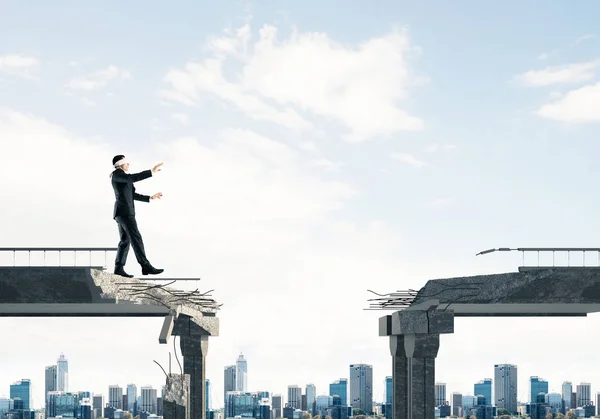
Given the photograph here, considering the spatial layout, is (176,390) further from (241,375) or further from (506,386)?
(241,375)

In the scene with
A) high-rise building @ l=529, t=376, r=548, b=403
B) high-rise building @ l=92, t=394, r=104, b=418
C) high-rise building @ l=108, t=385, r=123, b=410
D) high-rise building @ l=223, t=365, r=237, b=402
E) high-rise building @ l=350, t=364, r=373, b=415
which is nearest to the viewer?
high-rise building @ l=350, t=364, r=373, b=415

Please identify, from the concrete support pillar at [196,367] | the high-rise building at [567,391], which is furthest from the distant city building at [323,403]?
the concrete support pillar at [196,367]

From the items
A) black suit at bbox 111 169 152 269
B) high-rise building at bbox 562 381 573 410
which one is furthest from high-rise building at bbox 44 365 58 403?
black suit at bbox 111 169 152 269

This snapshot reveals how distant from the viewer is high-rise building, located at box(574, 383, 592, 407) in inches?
4686

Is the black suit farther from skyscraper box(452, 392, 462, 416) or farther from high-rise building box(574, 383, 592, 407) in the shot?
high-rise building box(574, 383, 592, 407)

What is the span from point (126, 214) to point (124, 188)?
1.59ft

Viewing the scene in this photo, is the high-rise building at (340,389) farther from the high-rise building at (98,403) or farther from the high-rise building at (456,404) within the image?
the high-rise building at (98,403)

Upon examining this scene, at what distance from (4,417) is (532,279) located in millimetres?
123087

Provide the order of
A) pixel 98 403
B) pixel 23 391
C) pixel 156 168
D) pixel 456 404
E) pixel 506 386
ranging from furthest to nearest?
1. pixel 23 391
2. pixel 98 403
3. pixel 506 386
4. pixel 456 404
5. pixel 156 168

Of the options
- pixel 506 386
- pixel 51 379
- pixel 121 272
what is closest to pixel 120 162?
pixel 121 272

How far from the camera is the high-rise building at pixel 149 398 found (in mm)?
109062

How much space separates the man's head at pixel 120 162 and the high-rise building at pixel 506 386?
102 m

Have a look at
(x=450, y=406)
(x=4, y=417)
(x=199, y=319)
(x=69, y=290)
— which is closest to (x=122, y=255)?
(x=69, y=290)

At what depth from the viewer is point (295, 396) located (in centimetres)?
12000
